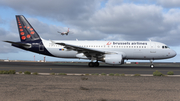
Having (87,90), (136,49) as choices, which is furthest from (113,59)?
(87,90)

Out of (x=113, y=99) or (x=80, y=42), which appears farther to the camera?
(x=80, y=42)

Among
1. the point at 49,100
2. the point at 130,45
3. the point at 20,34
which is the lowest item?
the point at 49,100

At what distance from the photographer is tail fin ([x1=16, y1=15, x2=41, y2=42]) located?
27.7 metres

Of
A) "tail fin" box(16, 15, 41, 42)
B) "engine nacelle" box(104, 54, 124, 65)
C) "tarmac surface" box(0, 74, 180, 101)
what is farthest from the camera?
"tail fin" box(16, 15, 41, 42)

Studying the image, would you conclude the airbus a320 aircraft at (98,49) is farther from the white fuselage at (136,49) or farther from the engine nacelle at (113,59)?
the engine nacelle at (113,59)

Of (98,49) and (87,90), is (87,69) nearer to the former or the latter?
(98,49)

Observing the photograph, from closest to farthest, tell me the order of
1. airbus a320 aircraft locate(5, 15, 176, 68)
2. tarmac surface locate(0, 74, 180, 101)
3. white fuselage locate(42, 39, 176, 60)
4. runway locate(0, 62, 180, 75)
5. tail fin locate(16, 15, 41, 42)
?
tarmac surface locate(0, 74, 180, 101), runway locate(0, 62, 180, 75), airbus a320 aircraft locate(5, 15, 176, 68), white fuselage locate(42, 39, 176, 60), tail fin locate(16, 15, 41, 42)

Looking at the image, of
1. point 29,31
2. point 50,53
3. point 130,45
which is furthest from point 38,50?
point 130,45

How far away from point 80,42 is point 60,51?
3407mm

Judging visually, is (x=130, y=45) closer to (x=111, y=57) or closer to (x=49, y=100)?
(x=111, y=57)

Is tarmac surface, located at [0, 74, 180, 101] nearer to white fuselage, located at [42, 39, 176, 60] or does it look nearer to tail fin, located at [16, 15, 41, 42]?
white fuselage, located at [42, 39, 176, 60]

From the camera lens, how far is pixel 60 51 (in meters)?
26.6

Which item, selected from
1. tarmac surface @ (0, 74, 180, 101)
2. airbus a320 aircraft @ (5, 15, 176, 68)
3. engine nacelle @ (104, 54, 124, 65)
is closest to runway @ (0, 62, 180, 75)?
engine nacelle @ (104, 54, 124, 65)

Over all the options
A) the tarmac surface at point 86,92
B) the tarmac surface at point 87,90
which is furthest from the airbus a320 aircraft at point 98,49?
the tarmac surface at point 86,92
